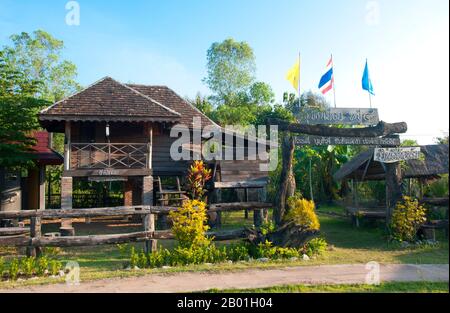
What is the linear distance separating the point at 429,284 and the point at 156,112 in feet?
40.0

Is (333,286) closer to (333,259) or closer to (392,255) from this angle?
(333,259)

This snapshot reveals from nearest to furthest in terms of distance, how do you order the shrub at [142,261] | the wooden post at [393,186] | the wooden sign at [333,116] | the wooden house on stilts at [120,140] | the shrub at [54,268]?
the shrub at [54,268] < the shrub at [142,261] < the wooden sign at [333,116] < the wooden post at [393,186] < the wooden house on stilts at [120,140]

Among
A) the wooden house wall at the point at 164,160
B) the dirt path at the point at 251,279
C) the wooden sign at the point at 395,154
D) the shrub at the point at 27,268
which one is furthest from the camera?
the wooden house wall at the point at 164,160

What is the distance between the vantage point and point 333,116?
39.7ft

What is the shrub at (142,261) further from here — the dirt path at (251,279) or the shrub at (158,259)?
the dirt path at (251,279)

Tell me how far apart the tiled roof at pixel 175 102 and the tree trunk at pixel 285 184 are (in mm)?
7746

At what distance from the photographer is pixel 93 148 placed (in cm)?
1686

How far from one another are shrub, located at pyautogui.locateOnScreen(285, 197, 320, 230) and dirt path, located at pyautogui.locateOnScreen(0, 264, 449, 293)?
4.97 ft

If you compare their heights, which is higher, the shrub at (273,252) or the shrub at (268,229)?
the shrub at (268,229)

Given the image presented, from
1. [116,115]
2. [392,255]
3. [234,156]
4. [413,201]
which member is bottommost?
[392,255]

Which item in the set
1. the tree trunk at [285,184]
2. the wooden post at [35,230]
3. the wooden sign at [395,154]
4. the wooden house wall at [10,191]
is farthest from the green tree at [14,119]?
the wooden sign at [395,154]

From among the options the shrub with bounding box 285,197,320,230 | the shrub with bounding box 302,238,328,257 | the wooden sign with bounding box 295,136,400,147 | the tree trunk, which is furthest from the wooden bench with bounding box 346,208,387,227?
the shrub with bounding box 285,197,320,230

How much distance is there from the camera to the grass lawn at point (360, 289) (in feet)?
22.0
